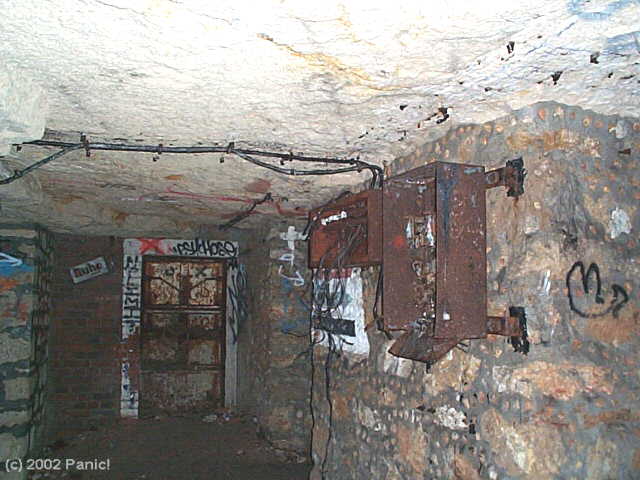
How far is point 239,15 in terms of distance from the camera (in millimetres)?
1323

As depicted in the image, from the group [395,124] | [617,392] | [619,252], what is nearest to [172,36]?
[395,124]

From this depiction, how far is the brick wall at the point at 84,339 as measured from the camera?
540 cm

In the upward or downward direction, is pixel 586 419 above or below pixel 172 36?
below

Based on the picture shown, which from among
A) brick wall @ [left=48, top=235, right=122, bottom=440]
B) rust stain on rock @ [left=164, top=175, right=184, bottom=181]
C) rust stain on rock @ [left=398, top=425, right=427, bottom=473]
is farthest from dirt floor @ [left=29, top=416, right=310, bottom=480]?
rust stain on rock @ [left=164, top=175, right=184, bottom=181]

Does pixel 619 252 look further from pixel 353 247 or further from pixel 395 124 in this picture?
pixel 353 247

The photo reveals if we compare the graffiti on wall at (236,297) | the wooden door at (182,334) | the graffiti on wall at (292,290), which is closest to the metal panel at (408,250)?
the graffiti on wall at (292,290)

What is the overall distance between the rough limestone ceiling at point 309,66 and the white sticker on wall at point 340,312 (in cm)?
82

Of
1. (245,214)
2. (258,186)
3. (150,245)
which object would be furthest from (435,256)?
(150,245)

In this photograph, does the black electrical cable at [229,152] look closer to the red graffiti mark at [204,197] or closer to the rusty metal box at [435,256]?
the rusty metal box at [435,256]

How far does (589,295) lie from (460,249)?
0.42 meters

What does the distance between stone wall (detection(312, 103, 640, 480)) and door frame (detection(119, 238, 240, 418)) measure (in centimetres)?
414

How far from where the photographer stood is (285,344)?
4777mm

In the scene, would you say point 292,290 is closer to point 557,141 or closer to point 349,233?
point 349,233

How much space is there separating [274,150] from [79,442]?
3809 millimetres
